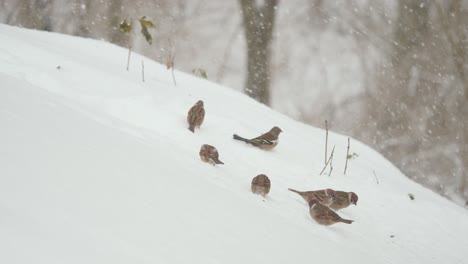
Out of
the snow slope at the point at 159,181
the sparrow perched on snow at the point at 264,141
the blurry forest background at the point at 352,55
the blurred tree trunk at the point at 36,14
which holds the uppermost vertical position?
the blurry forest background at the point at 352,55

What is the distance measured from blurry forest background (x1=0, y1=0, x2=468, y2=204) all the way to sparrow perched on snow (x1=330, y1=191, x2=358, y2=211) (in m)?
8.76

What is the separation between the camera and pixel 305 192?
4.36 metres

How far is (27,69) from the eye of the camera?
439 cm

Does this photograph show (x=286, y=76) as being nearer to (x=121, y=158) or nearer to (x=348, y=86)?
(x=348, y=86)

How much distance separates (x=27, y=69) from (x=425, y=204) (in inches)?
179

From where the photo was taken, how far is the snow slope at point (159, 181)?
71.7 inches

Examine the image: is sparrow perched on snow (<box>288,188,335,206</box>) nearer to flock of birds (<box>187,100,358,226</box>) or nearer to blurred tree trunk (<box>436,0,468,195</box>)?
flock of birds (<box>187,100,358,226</box>)

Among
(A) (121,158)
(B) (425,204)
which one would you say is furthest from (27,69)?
(B) (425,204)

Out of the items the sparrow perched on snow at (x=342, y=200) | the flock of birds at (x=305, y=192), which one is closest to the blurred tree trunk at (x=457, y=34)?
the flock of birds at (x=305, y=192)

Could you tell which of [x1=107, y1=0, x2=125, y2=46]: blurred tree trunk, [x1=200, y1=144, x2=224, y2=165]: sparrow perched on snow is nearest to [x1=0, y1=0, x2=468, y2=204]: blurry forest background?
[x1=107, y1=0, x2=125, y2=46]: blurred tree trunk

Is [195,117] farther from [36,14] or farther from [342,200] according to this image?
[36,14]

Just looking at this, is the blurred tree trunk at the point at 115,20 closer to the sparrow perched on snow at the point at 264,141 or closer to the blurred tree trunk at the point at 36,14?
the blurred tree trunk at the point at 36,14

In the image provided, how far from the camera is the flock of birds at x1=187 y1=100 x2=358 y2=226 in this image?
3857 millimetres

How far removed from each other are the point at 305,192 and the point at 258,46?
8.83 m
